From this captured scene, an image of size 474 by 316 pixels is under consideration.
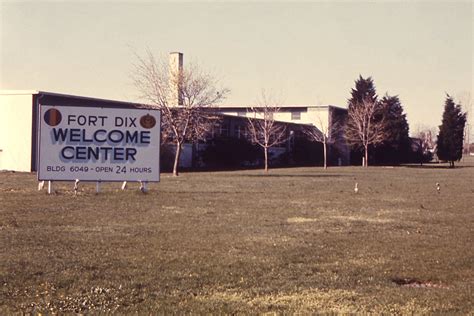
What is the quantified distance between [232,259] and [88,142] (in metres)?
15.0

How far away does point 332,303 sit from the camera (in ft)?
24.5

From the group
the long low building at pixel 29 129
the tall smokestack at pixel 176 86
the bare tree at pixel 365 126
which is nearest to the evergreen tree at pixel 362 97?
the bare tree at pixel 365 126

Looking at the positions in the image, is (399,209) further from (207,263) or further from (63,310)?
(63,310)

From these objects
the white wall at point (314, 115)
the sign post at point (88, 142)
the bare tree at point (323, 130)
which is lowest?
the sign post at point (88, 142)

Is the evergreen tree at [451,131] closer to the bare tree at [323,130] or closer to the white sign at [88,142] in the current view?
the bare tree at [323,130]

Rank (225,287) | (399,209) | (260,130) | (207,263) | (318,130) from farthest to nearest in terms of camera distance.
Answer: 1. (318,130)
2. (260,130)
3. (399,209)
4. (207,263)
5. (225,287)

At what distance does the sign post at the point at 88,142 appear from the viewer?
2408 cm

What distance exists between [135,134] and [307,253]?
15.0m

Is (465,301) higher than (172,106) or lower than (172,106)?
lower

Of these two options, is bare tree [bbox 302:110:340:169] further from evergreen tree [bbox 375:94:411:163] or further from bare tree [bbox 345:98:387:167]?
evergreen tree [bbox 375:94:411:163]

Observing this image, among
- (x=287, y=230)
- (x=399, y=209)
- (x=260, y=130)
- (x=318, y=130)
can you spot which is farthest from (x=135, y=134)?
(x=318, y=130)

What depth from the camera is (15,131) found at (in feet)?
163

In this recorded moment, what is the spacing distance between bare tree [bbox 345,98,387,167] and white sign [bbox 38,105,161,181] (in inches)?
2219

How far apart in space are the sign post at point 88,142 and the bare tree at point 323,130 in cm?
5708
